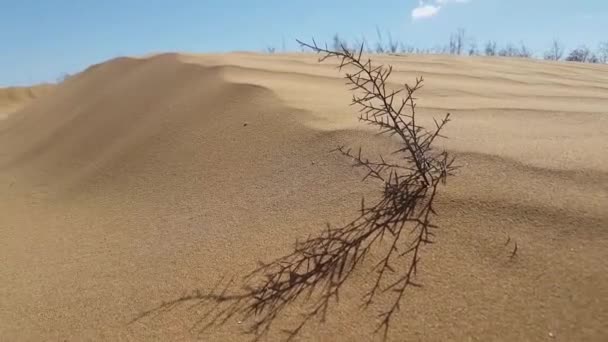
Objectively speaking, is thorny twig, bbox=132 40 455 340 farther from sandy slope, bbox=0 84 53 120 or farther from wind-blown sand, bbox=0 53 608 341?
sandy slope, bbox=0 84 53 120

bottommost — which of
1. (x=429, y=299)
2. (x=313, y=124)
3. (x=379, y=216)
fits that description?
(x=429, y=299)

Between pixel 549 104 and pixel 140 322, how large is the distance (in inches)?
81.8

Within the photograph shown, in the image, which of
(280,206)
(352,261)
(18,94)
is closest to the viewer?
(352,261)

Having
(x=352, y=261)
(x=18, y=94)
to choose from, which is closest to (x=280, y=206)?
(x=352, y=261)

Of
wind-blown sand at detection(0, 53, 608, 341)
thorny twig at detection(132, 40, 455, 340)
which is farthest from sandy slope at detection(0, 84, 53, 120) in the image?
thorny twig at detection(132, 40, 455, 340)

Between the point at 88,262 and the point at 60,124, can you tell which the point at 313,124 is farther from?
the point at 60,124

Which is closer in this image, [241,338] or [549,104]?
[241,338]

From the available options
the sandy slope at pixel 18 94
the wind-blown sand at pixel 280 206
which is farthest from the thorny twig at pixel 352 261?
the sandy slope at pixel 18 94

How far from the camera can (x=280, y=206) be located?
1789mm

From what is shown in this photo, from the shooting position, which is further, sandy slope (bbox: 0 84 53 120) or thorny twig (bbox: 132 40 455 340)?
sandy slope (bbox: 0 84 53 120)

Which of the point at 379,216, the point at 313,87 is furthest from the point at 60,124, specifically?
the point at 379,216

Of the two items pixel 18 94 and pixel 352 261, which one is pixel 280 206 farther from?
pixel 18 94

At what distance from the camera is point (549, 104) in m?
2.49

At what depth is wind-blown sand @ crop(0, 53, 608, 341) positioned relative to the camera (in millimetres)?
1239
